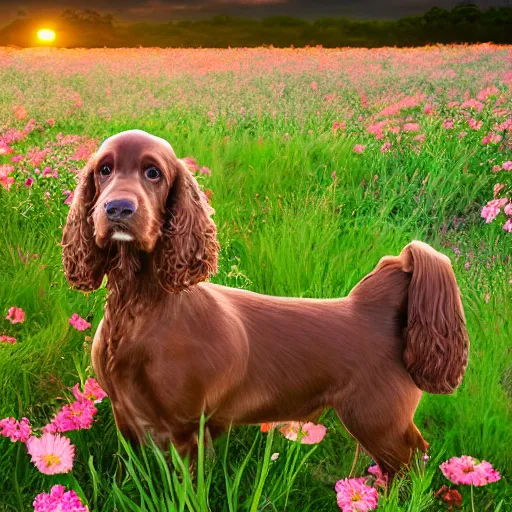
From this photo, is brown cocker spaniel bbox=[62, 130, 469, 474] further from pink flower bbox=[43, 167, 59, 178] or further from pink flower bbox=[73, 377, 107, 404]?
pink flower bbox=[43, 167, 59, 178]

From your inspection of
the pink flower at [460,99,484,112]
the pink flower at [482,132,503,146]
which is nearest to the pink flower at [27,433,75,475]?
the pink flower at [482,132,503,146]

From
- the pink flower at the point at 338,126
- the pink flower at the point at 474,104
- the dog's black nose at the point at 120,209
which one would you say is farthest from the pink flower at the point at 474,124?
the dog's black nose at the point at 120,209

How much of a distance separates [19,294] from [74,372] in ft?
1.99

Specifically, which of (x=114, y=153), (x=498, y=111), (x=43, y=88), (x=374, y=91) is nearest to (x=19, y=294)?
(x=114, y=153)

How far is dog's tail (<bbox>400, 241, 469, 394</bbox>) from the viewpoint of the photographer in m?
2.30

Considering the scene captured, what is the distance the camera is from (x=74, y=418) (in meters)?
2.46

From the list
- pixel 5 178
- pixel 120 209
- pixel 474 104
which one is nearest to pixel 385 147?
pixel 474 104

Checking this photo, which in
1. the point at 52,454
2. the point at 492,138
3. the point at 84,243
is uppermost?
the point at 84,243

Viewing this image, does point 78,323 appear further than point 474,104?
No

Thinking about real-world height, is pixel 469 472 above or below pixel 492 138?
below

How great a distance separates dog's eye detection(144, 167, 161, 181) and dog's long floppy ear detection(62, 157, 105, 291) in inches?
10.3

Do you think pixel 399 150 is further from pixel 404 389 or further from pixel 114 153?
pixel 114 153

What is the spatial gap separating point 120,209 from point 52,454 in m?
0.83

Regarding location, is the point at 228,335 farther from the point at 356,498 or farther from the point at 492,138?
the point at 492,138
